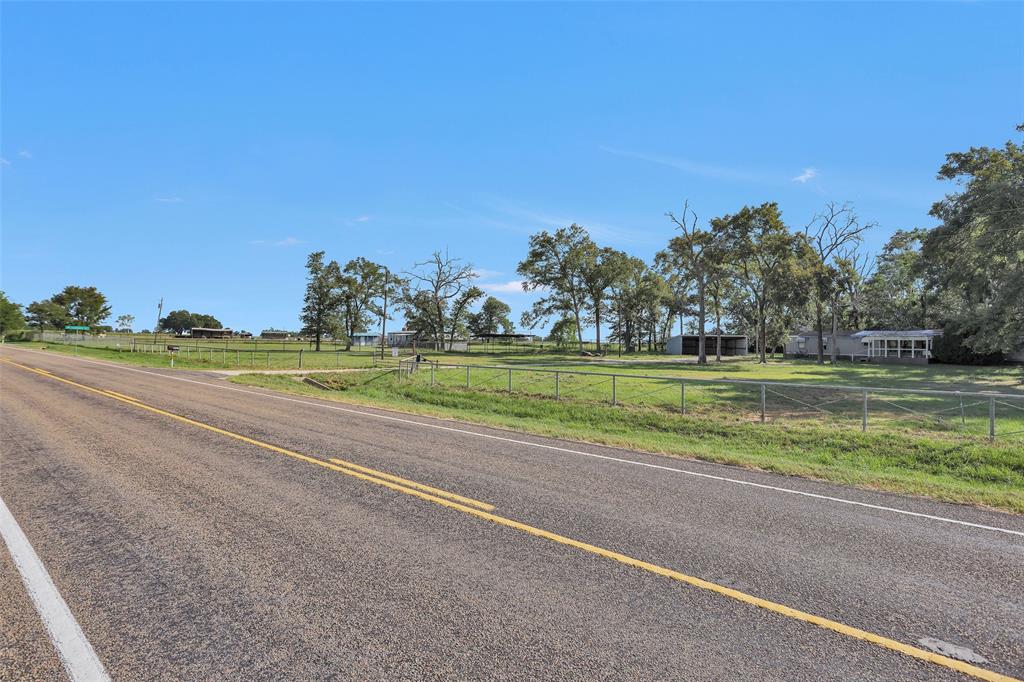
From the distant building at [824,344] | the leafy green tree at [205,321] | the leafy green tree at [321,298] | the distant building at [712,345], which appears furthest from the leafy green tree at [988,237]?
the leafy green tree at [205,321]

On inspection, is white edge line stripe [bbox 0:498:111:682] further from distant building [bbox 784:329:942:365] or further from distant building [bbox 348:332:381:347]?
distant building [bbox 348:332:381:347]

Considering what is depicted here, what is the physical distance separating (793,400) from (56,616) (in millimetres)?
18112

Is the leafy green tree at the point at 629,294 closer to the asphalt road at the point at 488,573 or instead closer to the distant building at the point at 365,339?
the distant building at the point at 365,339

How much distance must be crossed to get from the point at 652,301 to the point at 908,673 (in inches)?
2870

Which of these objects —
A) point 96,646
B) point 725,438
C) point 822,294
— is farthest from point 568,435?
point 822,294

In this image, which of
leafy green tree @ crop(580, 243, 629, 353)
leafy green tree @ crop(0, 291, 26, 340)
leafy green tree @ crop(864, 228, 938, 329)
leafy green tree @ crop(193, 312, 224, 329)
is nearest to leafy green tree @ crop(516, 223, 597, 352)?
leafy green tree @ crop(580, 243, 629, 353)

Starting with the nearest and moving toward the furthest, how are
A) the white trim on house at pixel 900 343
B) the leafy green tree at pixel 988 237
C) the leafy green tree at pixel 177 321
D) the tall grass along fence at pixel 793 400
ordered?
the tall grass along fence at pixel 793 400 < the leafy green tree at pixel 988 237 < the white trim on house at pixel 900 343 < the leafy green tree at pixel 177 321

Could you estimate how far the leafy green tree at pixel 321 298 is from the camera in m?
76.9

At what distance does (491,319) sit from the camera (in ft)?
391

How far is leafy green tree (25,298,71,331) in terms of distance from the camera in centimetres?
10950

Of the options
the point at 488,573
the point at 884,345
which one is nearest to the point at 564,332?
the point at 884,345

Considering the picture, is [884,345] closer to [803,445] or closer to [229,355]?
[803,445]

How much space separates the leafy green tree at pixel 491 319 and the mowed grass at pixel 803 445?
325 ft

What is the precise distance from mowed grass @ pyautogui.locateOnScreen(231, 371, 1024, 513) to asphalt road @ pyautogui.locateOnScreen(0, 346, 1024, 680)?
3.55 feet
